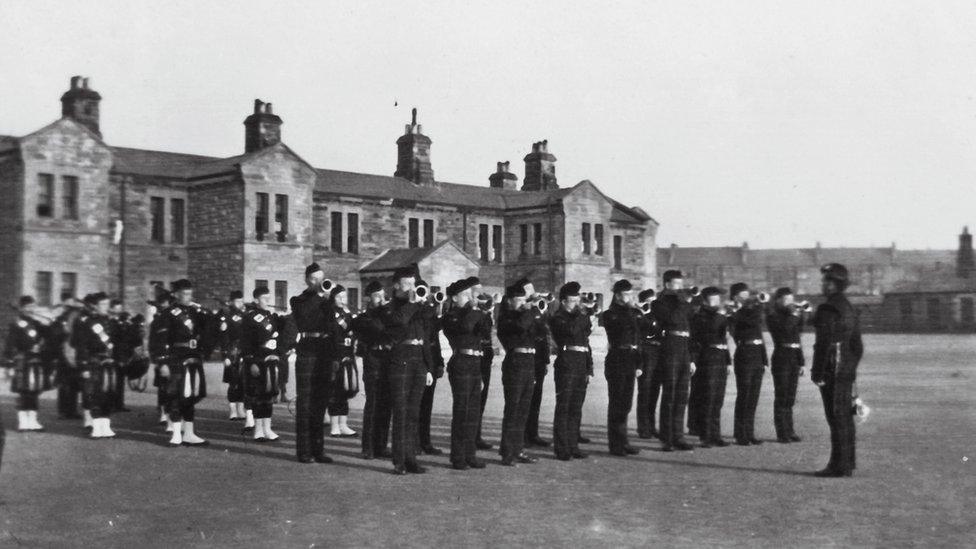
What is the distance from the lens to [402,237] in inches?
1635

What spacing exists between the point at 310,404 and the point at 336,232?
28.7 m

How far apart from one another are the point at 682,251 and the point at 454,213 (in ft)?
245

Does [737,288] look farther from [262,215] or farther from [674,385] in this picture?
[262,215]

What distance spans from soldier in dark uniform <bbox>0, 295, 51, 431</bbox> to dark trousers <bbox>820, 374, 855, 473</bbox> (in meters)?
7.63

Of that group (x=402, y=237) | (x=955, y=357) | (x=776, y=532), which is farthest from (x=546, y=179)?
(x=776, y=532)

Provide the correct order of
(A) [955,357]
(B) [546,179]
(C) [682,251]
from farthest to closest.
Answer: (C) [682,251] → (B) [546,179] → (A) [955,357]

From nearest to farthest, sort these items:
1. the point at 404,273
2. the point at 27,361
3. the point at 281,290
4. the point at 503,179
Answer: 1. the point at 27,361
2. the point at 404,273
3. the point at 281,290
4. the point at 503,179

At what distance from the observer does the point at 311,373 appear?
37.0 ft

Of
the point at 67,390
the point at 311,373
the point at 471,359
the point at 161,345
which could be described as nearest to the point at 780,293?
the point at 471,359

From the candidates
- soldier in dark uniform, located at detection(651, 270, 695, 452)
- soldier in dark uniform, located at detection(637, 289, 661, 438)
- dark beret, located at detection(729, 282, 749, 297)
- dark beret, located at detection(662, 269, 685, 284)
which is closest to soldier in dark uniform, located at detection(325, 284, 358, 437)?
soldier in dark uniform, located at detection(637, 289, 661, 438)

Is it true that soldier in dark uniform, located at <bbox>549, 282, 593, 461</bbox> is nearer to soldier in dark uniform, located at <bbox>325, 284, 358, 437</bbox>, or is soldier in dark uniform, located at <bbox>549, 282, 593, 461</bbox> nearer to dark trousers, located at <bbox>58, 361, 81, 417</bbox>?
soldier in dark uniform, located at <bbox>325, 284, 358, 437</bbox>

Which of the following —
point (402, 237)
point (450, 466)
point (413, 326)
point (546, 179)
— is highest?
point (546, 179)

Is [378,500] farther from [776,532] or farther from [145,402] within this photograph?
[145,402]

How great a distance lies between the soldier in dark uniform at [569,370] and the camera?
11211 millimetres
